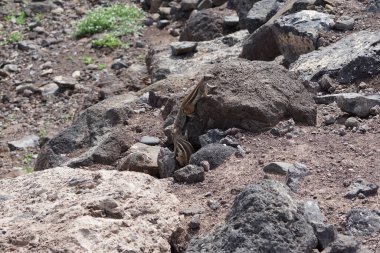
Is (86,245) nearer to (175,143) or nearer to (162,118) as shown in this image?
(175,143)

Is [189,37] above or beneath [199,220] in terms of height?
beneath

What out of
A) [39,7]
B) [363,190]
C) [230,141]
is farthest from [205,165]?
[39,7]

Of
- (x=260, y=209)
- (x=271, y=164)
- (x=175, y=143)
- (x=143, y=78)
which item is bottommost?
(x=143, y=78)

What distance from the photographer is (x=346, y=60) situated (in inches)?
255

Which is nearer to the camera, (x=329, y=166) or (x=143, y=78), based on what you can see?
(x=329, y=166)

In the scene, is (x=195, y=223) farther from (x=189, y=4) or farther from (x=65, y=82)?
(x=189, y=4)

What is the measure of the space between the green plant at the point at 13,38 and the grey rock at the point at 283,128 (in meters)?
7.53

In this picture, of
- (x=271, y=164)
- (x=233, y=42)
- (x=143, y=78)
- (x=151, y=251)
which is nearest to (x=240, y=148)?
(x=271, y=164)

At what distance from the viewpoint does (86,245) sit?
367 centimetres

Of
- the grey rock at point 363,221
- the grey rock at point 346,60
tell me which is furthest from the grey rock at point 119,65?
the grey rock at point 363,221

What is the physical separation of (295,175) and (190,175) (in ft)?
2.07

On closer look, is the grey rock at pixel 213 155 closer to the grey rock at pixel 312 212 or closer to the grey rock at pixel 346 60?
the grey rock at pixel 312 212

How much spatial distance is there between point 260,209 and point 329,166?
117cm

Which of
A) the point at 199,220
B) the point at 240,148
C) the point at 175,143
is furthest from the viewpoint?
the point at 175,143
